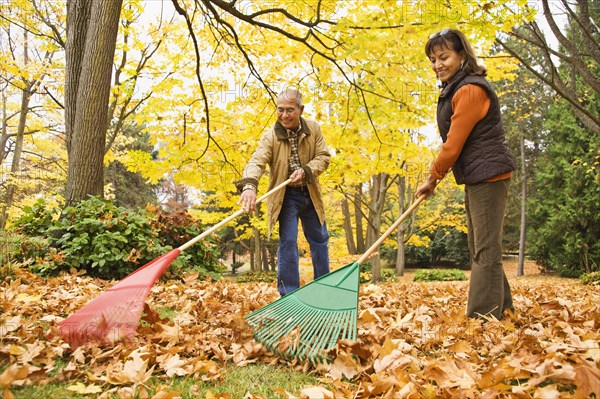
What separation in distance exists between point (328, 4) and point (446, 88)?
3942mm

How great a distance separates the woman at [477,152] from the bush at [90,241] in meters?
4.26

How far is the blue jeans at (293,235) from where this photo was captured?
141 inches

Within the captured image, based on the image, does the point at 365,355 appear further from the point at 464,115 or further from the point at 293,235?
the point at 464,115

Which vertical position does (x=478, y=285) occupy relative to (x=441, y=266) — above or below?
above

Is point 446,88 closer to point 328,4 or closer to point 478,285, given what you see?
point 478,285

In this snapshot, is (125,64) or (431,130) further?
(431,130)

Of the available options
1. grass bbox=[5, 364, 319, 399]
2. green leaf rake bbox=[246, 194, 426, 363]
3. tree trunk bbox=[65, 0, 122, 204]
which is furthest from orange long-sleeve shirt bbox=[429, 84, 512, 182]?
tree trunk bbox=[65, 0, 122, 204]

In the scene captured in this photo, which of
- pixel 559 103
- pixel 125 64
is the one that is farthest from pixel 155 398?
pixel 559 103

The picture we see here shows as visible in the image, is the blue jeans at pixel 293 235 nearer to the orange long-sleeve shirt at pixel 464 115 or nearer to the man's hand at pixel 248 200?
the man's hand at pixel 248 200

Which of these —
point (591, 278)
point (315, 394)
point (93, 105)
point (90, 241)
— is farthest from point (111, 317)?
point (591, 278)

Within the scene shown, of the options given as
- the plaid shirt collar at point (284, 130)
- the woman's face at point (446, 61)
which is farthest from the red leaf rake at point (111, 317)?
the woman's face at point (446, 61)

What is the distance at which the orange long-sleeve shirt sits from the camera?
109 inches

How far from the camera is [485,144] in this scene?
285 cm

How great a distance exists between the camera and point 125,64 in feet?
38.9
